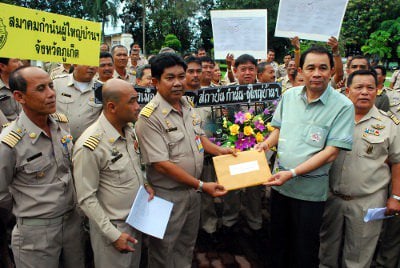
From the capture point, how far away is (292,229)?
3.16 m

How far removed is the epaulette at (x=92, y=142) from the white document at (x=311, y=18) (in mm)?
3107

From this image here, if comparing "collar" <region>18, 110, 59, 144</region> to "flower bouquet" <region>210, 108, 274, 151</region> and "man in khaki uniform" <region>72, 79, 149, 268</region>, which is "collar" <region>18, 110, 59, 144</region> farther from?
"flower bouquet" <region>210, 108, 274, 151</region>

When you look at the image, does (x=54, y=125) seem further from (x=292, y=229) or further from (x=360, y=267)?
(x=360, y=267)

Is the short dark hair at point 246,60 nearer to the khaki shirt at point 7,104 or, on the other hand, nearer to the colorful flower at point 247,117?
the colorful flower at point 247,117

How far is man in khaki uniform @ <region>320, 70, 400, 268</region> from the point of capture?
310 centimetres

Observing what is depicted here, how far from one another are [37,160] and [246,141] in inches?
75.1

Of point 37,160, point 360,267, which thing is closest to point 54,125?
point 37,160

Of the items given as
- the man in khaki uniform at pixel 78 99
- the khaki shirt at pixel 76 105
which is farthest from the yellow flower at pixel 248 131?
the khaki shirt at pixel 76 105

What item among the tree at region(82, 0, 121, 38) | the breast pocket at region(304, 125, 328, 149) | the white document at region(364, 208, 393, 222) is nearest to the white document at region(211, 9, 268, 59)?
the breast pocket at region(304, 125, 328, 149)

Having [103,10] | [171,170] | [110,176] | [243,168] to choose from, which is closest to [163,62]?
[171,170]

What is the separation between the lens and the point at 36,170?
2.36 m

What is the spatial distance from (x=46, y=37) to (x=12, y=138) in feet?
4.29

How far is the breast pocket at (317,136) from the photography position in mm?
2840

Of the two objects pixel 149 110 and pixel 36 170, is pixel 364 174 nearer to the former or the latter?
pixel 149 110
